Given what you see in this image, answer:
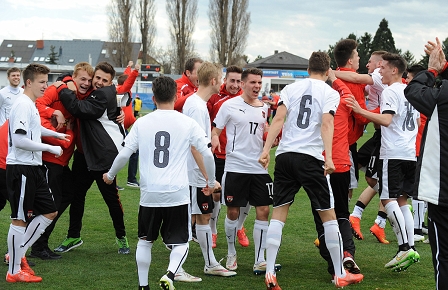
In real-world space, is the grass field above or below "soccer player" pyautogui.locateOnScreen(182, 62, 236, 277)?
below

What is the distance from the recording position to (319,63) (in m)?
6.13

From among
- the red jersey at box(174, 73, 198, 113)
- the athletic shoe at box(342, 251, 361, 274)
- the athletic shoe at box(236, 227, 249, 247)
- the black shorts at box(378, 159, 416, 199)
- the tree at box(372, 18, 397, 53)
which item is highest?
the tree at box(372, 18, 397, 53)

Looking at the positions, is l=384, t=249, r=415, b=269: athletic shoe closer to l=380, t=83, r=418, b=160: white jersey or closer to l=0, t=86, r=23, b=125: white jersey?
l=380, t=83, r=418, b=160: white jersey

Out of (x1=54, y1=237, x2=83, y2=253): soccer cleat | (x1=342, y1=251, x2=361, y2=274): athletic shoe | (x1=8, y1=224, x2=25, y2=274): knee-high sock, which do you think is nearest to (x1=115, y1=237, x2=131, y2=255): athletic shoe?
(x1=54, y1=237, x2=83, y2=253): soccer cleat

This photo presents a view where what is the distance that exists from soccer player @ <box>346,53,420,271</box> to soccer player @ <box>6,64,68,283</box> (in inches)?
148

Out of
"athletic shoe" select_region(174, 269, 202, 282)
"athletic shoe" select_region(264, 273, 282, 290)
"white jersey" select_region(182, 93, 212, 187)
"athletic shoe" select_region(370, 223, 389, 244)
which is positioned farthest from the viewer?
"athletic shoe" select_region(370, 223, 389, 244)

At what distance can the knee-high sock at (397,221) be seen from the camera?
701 cm

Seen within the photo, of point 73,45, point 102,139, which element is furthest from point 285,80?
point 102,139

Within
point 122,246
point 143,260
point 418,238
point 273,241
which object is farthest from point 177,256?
point 418,238

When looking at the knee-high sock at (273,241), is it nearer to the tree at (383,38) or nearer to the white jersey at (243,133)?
the white jersey at (243,133)

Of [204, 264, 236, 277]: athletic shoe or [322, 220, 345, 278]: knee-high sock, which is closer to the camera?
[322, 220, 345, 278]: knee-high sock

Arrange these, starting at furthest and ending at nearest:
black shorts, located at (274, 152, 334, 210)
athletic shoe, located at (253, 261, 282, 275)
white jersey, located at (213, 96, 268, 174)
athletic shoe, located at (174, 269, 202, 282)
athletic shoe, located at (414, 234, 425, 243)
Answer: athletic shoe, located at (414, 234, 425, 243) → white jersey, located at (213, 96, 268, 174) → athletic shoe, located at (253, 261, 282, 275) → athletic shoe, located at (174, 269, 202, 282) → black shorts, located at (274, 152, 334, 210)

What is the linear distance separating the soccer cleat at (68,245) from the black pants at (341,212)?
10.2 ft

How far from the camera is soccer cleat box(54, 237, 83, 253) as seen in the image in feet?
25.2
